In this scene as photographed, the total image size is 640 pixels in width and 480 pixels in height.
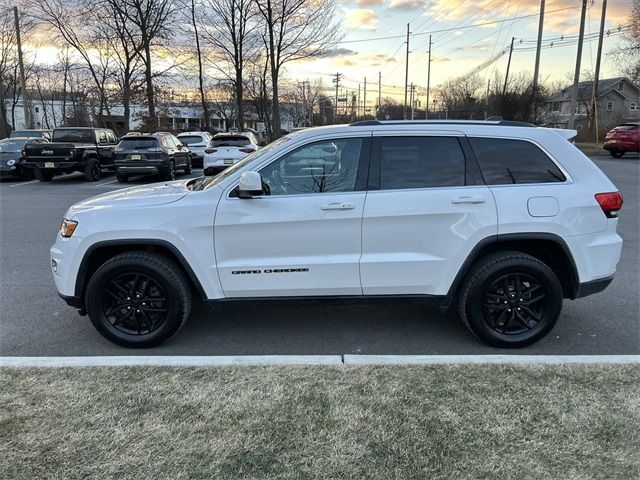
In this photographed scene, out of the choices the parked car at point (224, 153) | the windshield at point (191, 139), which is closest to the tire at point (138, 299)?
the parked car at point (224, 153)

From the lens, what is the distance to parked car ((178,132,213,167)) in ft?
76.7

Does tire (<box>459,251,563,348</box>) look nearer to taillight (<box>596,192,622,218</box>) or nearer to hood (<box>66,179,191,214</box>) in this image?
taillight (<box>596,192,622,218</box>)

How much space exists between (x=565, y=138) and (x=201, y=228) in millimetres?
3082

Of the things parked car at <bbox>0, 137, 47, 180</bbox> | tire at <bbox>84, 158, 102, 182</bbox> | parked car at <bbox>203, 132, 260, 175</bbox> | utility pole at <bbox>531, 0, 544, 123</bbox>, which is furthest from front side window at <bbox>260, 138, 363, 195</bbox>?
utility pole at <bbox>531, 0, 544, 123</bbox>

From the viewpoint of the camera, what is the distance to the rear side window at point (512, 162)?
3.98 m

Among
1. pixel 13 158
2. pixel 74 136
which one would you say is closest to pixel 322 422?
pixel 74 136

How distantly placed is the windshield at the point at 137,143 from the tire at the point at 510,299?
14.6 m

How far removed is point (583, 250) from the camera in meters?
3.94

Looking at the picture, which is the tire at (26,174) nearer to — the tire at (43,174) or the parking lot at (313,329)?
the tire at (43,174)

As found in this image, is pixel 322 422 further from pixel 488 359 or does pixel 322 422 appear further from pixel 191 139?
pixel 191 139

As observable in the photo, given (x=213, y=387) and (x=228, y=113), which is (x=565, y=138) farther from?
(x=228, y=113)

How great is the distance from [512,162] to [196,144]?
21506 mm

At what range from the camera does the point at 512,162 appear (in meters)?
4.01

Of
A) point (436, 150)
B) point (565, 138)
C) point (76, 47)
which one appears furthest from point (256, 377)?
point (76, 47)
